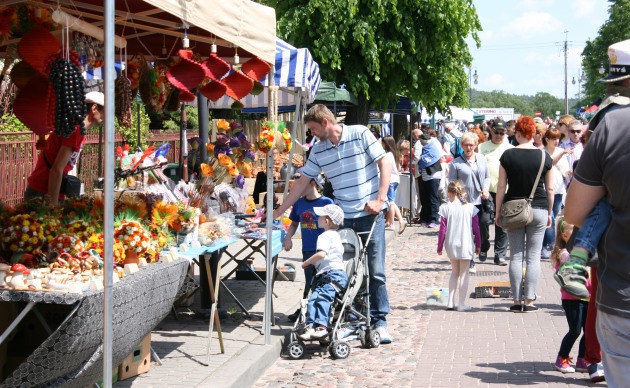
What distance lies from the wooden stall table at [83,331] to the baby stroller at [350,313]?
2281 mm

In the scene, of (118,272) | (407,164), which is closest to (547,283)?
(118,272)

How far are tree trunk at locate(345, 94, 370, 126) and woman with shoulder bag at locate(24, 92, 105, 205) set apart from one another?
53.9 feet

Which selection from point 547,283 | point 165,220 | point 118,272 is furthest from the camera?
point 547,283

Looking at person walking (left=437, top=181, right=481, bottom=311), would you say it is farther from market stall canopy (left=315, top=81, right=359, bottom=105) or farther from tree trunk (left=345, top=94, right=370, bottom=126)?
tree trunk (left=345, top=94, right=370, bottom=126)

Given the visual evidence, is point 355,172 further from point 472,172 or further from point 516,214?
point 472,172

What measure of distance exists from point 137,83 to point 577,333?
4.28m

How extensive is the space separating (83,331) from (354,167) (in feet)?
12.8

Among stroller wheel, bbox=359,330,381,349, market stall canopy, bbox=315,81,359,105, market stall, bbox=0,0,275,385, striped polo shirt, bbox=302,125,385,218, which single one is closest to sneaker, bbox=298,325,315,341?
market stall, bbox=0,0,275,385

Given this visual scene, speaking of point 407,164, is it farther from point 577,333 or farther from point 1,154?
point 577,333

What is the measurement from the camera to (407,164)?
840 inches

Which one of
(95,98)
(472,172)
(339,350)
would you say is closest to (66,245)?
(95,98)

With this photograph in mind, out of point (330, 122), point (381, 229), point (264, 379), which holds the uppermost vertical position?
point (330, 122)

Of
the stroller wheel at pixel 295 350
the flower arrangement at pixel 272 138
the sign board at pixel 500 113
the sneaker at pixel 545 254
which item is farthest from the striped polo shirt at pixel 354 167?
the sign board at pixel 500 113

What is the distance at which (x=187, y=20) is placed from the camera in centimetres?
608
